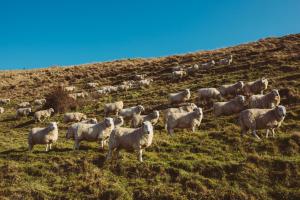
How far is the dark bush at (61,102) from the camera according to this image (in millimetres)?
34188

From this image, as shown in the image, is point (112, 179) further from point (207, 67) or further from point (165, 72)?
point (165, 72)

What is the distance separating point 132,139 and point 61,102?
68.7ft

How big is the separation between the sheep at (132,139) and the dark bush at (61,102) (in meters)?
19.5

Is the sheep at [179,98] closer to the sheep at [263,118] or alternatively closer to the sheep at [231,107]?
the sheep at [231,107]

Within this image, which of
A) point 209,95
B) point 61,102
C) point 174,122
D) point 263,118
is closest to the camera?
point 263,118

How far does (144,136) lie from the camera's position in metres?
15.4

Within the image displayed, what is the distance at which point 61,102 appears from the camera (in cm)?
3462

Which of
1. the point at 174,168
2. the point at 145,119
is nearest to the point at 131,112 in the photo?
the point at 145,119

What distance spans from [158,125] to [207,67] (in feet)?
75.1

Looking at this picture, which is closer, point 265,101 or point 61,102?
point 265,101

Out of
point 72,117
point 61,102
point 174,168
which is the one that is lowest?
point 174,168

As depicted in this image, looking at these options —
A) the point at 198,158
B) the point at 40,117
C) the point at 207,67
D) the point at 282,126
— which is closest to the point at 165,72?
the point at 207,67

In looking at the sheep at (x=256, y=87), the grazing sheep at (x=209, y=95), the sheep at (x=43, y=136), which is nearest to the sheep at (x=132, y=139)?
the sheep at (x=43, y=136)

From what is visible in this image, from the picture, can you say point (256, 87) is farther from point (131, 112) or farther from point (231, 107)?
point (131, 112)
